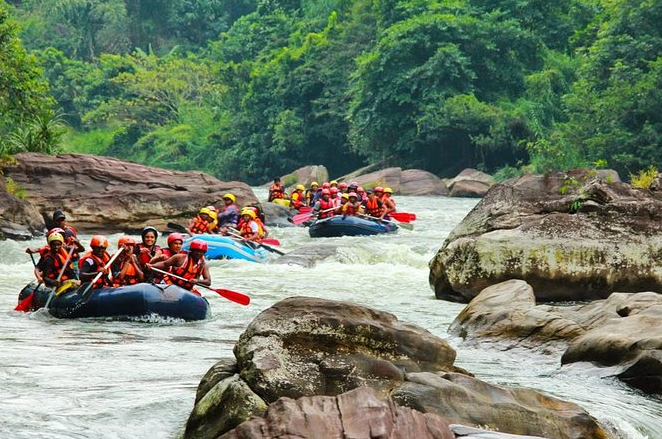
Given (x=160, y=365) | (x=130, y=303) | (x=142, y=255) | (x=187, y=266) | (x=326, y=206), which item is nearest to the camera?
(x=160, y=365)

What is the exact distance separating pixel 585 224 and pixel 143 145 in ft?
161

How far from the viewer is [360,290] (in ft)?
45.6

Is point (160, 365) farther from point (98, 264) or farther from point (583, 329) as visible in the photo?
point (583, 329)

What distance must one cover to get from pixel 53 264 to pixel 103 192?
11.2 metres

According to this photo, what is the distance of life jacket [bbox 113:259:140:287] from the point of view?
445 inches

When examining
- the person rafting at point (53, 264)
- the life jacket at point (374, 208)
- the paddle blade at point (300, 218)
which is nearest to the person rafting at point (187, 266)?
the person rafting at point (53, 264)

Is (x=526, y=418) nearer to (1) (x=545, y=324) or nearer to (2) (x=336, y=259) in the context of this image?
(1) (x=545, y=324)

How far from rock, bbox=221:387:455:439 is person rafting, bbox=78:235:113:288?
6090 millimetres

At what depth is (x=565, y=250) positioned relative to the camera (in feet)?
39.2

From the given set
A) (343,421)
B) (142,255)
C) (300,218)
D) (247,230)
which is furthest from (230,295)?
(300,218)

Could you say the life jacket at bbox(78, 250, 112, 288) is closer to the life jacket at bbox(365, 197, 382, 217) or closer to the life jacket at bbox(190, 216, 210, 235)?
the life jacket at bbox(190, 216, 210, 235)

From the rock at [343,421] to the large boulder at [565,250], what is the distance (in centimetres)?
664

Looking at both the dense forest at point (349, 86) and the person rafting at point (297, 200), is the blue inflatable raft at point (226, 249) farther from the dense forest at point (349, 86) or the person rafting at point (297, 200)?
the person rafting at point (297, 200)

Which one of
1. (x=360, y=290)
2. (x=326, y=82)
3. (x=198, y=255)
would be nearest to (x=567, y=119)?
(x=326, y=82)
